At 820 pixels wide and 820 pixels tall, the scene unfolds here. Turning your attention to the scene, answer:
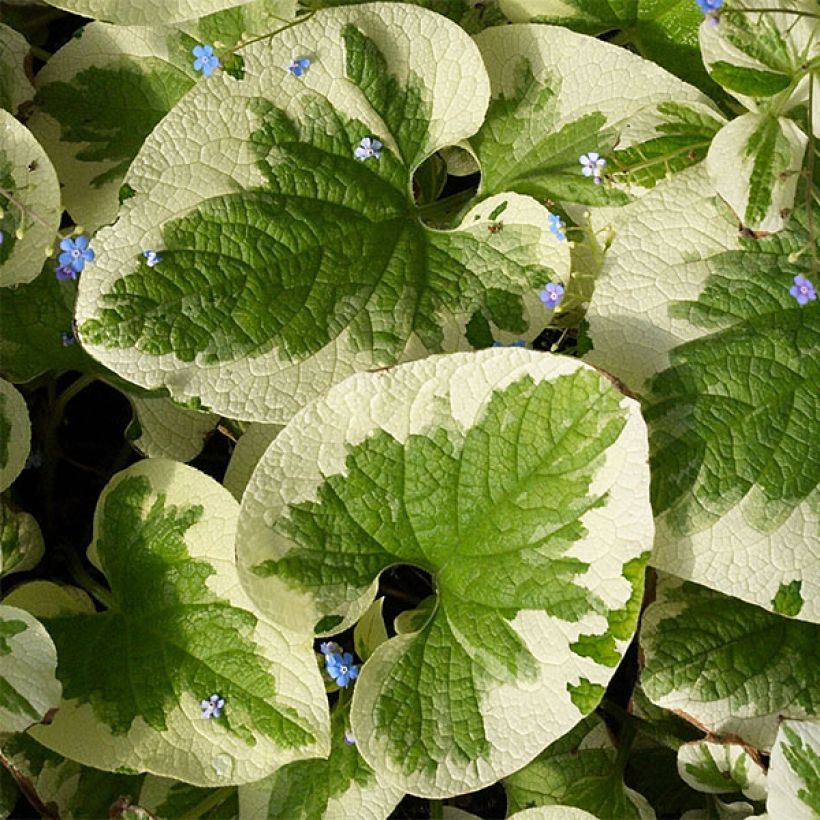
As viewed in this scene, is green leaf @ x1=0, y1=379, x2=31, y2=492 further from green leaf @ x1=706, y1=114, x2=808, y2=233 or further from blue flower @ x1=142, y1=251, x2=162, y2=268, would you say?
green leaf @ x1=706, y1=114, x2=808, y2=233

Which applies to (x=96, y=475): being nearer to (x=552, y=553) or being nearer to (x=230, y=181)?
(x=230, y=181)

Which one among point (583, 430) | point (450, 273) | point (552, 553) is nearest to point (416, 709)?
point (552, 553)

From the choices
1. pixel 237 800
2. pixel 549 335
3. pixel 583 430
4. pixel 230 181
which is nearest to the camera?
pixel 583 430

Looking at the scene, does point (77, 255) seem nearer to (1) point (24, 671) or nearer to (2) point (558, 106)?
(1) point (24, 671)

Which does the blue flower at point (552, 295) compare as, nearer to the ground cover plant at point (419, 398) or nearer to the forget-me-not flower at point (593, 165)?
the ground cover plant at point (419, 398)

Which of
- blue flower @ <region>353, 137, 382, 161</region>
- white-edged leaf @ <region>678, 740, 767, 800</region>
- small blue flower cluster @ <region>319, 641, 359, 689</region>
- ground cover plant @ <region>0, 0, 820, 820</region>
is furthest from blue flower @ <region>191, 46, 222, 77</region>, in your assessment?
white-edged leaf @ <region>678, 740, 767, 800</region>

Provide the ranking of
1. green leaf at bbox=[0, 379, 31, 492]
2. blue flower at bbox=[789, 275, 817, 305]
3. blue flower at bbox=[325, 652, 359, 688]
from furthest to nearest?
1. green leaf at bbox=[0, 379, 31, 492]
2. blue flower at bbox=[325, 652, 359, 688]
3. blue flower at bbox=[789, 275, 817, 305]

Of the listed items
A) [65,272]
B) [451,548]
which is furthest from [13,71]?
[451,548]
